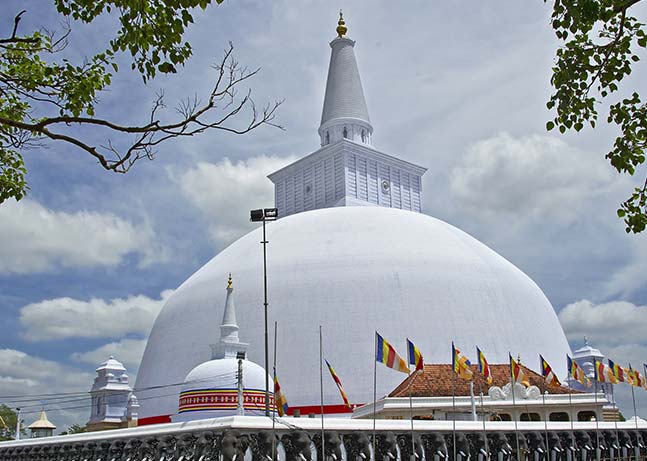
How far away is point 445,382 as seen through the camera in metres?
30.8

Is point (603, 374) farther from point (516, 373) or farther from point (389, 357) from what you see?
point (389, 357)

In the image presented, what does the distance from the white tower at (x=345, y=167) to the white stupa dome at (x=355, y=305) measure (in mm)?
5574

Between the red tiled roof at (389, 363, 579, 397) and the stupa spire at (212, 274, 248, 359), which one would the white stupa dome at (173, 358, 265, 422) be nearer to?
the stupa spire at (212, 274, 248, 359)

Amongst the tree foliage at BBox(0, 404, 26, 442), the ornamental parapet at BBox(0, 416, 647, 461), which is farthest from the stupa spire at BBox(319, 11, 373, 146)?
the tree foliage at BBox(0, 404, 26, 442)

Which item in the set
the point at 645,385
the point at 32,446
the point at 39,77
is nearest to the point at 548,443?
the point at 645,385

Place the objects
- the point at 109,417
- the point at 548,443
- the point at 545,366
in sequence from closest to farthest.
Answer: the point at 548,443
the point at 545,366
the point at 109,417

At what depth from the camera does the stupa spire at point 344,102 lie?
47.6 metres

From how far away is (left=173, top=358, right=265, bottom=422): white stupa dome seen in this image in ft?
87.2

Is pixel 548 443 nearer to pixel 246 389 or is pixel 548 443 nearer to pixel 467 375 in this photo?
pixel 467 375

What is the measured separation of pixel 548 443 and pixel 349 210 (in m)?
19.0

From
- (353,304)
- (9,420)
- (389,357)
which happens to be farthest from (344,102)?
(9,420)

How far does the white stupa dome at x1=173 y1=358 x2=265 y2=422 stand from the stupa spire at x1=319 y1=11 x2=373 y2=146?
22492 mm

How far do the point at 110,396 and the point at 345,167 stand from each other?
18.7 meters

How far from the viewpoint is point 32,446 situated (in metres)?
26.4
